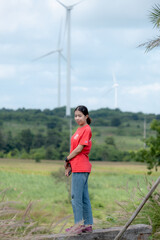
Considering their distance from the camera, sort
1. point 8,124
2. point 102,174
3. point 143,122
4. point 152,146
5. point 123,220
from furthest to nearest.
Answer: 1. point 143,122
2. point 8,124
3. point 102,174
4. point 152,146
5. point 123,220

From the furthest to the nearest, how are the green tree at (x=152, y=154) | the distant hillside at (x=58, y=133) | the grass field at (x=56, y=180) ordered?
the distant hillside at (x=58, y=133) < the grass field at (x=56, y=180) < the green tree at (x=152, y=154)

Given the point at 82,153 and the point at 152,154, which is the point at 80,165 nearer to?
the point at 82,153

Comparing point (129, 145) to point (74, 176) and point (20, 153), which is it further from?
point (74, 176)

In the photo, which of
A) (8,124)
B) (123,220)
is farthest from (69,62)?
(123,220)

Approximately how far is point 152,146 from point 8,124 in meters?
17.6

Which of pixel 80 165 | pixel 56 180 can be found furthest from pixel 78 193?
pixel 56 180

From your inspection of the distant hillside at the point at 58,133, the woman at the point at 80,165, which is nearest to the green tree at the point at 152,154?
the distant hillside at the point at 58,133

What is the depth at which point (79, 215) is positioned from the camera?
562cm

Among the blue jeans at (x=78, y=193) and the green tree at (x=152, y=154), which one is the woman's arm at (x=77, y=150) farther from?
the green tree at (x=152, y=154)

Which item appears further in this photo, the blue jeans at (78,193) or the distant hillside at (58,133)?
the distant hillside at (58,133)

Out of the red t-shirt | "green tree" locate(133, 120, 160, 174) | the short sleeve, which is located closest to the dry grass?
the red t-shirt

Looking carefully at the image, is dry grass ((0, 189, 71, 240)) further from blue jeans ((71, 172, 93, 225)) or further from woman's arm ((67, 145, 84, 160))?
woman's arm ((67, 145, 84, 160))

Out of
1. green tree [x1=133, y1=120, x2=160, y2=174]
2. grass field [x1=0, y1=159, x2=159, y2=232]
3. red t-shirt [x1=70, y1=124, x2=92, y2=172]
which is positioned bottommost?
grass field [x1=0, y1=159, x2=159, y2=232]

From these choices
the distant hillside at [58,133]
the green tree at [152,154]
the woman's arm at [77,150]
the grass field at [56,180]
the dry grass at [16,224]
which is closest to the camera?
the dry grass at [16,224]
